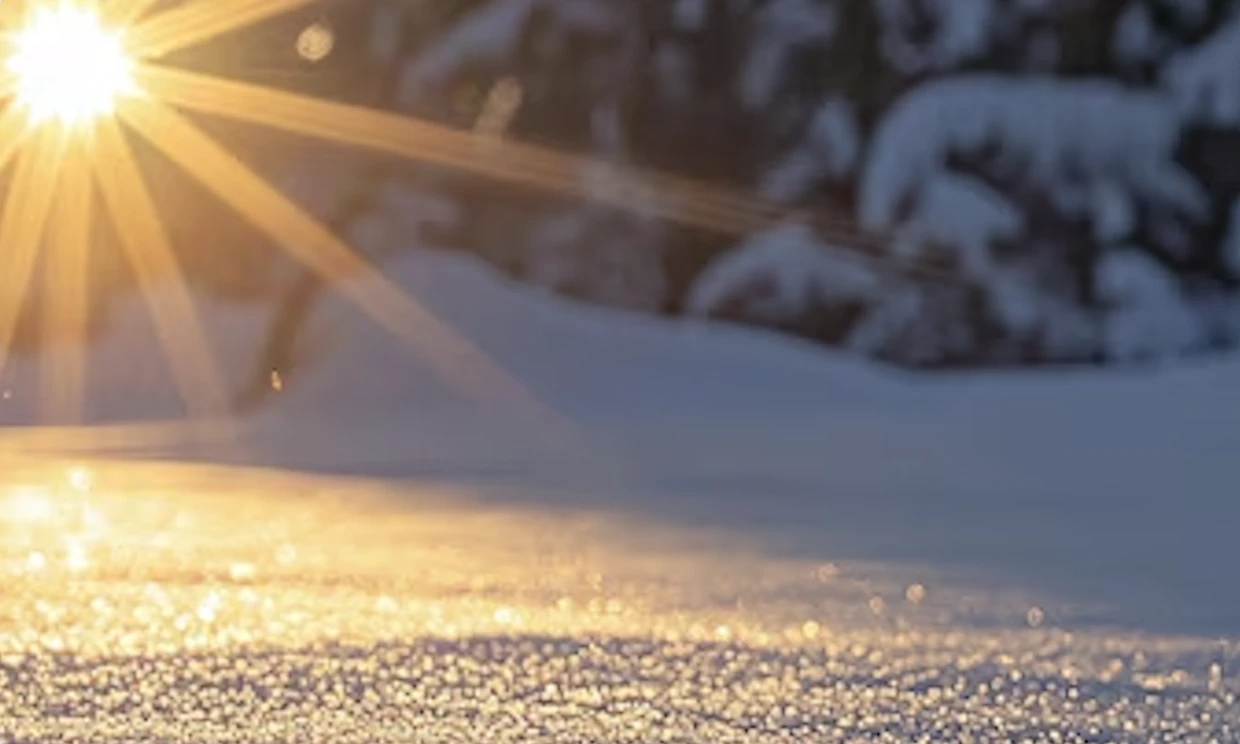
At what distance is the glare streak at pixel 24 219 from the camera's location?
11695 millimetres

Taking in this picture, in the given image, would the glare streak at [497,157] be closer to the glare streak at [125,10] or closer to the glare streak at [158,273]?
the glare streak at [158,273]

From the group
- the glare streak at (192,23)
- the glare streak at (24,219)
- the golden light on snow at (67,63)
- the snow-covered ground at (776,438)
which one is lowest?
the snow-covered ground at (776,438)

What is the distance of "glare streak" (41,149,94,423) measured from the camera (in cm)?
1189

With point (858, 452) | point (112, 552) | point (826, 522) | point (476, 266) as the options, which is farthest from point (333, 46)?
point (112, 552)

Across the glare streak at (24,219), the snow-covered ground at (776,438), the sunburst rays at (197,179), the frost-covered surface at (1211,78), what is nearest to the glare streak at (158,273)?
the sunburst rays at (197,179)

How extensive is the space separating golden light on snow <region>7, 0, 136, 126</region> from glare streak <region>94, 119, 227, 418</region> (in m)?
0.45

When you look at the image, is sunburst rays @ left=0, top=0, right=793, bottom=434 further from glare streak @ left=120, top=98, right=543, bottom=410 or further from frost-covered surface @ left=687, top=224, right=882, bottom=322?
frost-covered surface @ left=687, top=224, right=882, bottom=322

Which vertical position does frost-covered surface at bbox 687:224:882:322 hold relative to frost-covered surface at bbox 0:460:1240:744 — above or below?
above

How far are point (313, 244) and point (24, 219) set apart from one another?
156 cm

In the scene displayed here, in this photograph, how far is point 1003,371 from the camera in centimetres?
1248

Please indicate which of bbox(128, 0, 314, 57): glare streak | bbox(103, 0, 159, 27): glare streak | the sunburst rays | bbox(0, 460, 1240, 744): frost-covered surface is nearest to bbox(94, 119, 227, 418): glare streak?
the sunburst rays

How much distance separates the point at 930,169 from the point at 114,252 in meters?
4.07

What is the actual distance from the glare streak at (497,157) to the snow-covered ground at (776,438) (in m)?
0.79

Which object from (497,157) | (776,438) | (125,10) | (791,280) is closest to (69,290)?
(125,10)
